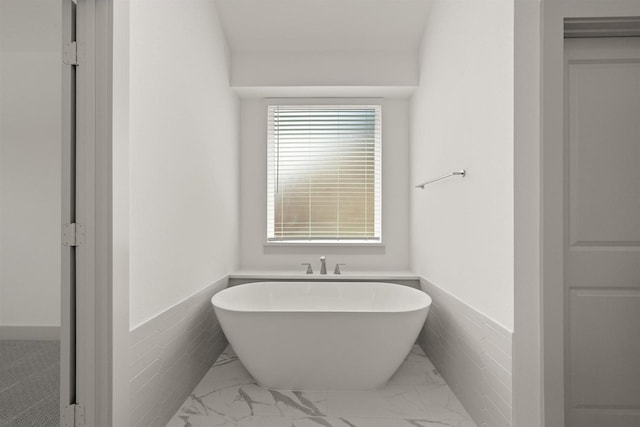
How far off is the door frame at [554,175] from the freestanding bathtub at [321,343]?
0.69m

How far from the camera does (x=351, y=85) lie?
3.13 m

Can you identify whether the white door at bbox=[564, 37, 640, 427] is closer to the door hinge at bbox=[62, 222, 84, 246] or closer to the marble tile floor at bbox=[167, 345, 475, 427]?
the marble tile floor at bbox=[167, 345, 475, 427]

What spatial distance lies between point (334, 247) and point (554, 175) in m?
2.11

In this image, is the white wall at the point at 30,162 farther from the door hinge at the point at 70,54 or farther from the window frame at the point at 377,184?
the window frame at the point at 377,184

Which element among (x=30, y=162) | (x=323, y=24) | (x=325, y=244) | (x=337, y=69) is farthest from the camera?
(x=325, y=244)

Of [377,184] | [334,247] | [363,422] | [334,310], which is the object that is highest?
[377,184]

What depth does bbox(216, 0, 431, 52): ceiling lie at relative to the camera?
2863 mm

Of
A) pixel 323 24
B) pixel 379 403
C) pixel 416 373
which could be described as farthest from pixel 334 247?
pixel 323 24

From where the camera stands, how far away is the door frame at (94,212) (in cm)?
140

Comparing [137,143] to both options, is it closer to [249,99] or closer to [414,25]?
[249,99]

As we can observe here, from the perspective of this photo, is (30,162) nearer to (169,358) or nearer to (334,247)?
(169,358)

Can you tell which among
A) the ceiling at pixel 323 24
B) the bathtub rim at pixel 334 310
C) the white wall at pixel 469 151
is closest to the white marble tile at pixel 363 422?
the bathtub rim at pixel 334 310

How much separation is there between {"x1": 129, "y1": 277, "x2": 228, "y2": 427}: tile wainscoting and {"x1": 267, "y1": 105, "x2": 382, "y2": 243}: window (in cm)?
Result: 116

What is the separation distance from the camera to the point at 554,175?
1.55 metres
